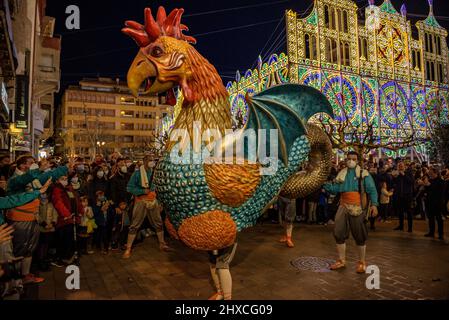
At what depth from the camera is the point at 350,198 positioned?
14.1ft

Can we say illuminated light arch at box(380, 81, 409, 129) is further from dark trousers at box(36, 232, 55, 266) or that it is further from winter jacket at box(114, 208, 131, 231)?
dark trousers at box(36, 232, 55, 266)

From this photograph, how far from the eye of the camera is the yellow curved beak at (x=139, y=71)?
2.50 metres

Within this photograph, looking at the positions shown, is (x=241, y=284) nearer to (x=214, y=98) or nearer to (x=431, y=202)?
(x=214, y=98)

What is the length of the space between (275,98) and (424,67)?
928 inches

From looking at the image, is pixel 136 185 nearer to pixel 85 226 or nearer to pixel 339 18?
pixel 85 226

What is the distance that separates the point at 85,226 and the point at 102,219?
0.33m

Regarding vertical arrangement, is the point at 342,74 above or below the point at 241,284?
above

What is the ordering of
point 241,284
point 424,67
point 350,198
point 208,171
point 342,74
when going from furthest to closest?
point 424,67, point 342,74, point 350,198, point 241,284, point 208,171

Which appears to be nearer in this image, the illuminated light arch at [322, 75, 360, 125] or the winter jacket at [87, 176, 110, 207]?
the winter jacket at [87, 176, 110, 207]

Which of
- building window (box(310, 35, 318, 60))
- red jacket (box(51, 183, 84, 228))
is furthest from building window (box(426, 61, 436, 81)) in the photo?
red jacket (box(51, 183, 84, 228))

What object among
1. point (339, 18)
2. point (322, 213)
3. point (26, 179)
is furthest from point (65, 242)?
point (339, 18)

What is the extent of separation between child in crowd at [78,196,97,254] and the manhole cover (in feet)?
12.0

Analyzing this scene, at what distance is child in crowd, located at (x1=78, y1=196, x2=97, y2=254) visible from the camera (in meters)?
5.40
